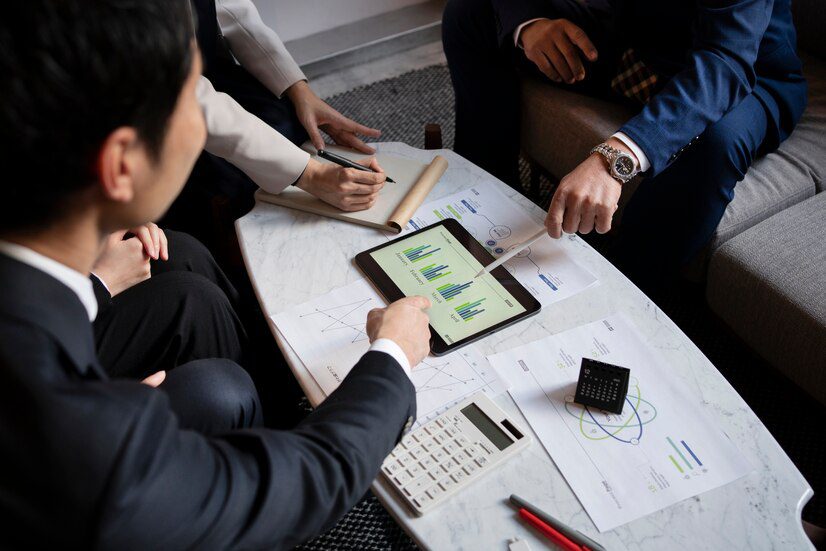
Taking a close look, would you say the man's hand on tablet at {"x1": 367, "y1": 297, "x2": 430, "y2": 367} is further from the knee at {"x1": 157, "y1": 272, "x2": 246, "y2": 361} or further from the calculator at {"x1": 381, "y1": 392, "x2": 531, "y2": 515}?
the knee at {"x1": 157, "y1": 272, "x2": 246, "y2": 361}

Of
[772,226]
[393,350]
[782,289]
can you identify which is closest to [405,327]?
Answer: [393,350]

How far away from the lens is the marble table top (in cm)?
81

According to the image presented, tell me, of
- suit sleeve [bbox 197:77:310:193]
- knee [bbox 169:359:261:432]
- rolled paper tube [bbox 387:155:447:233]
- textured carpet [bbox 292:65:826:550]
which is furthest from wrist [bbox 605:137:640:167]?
knee [bbox 169:359:261:432]

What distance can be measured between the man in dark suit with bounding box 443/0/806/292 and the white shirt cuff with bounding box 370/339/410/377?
1.44 ft

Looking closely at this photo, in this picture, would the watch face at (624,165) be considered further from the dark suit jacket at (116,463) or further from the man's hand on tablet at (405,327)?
the dark suit jacket at (116,463)

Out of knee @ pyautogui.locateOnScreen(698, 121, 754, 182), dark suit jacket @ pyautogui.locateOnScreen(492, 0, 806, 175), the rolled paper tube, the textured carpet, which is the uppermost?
the rolled paper tube

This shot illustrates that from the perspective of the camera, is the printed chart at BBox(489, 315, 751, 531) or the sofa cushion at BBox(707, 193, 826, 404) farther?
the sofa cushion at BBox(707, 193, 826, 404)

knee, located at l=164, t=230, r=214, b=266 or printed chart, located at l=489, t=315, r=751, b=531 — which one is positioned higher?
knee, located at l=164, t=230, r=214, b=266

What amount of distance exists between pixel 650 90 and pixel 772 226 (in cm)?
42

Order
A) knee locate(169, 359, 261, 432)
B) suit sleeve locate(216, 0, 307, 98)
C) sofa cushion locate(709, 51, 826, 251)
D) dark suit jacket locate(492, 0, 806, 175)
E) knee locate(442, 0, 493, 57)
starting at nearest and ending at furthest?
knee locate(169, 359, 261, 432)
dark suit jacket locate(492, 0, 806, 175)
sofa cushion locate(709, 51, 826, 251)
suit sleeve locate(216, 0, 307, 98)
knee locate(442, 0, 493, 57)

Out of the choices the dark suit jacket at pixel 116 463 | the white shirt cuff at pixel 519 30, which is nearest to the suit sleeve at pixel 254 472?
the dark suit jacket at pixel 116 463

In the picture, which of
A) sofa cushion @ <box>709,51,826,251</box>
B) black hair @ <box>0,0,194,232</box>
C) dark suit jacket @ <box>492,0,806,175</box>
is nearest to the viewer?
black hair @ <box>0,0,194,232</box>

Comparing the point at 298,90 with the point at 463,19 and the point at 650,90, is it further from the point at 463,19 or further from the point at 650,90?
the point at 650,90

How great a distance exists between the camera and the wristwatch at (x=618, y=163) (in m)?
1.28
